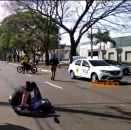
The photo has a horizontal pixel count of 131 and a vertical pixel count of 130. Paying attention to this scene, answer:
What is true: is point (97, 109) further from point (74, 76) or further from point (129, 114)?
point (74, 76)

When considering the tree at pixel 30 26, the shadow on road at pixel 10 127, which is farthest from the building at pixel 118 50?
the shadow on road at pixel 10 127

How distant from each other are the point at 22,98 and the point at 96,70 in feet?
35.8

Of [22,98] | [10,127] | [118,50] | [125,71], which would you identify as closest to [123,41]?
[118,50]

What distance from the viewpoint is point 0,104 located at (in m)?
11.8

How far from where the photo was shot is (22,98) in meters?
10.2

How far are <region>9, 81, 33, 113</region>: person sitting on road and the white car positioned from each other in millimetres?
10222

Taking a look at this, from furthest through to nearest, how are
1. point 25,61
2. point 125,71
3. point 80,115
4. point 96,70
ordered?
point 125,71 < point 25,61 < point 96,70 < point 80,115

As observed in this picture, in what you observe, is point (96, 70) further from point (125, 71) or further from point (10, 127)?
point (10, 127)

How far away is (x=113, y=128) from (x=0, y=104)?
4977 mm

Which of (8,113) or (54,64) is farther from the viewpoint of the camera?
(54,64)

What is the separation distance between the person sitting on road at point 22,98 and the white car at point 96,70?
10222 mm

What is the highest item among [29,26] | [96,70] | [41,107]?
[29,26]

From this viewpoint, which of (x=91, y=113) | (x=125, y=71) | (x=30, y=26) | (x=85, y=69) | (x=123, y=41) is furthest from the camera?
(x=123, y=41)

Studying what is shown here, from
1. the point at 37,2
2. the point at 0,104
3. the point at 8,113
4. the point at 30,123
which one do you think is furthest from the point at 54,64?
the point at 37,2
